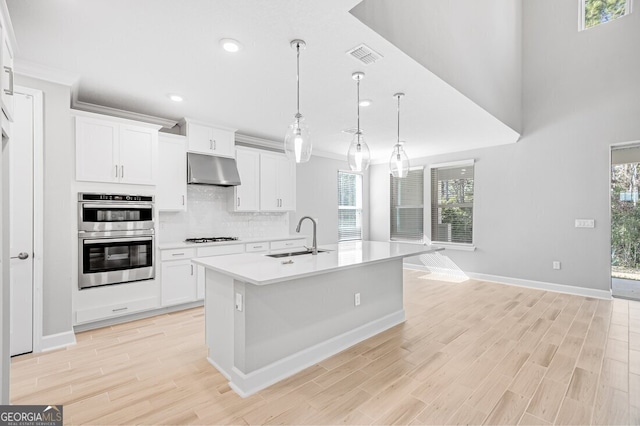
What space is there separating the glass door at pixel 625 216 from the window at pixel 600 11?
2.03 metres

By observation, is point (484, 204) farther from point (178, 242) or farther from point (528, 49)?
point (178, 242)

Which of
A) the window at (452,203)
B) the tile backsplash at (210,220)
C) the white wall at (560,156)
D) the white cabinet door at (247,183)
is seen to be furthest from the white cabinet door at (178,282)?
the white wall at (560,156)

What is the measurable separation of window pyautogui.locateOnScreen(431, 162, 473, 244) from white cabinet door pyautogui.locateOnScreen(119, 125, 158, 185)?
204 inches

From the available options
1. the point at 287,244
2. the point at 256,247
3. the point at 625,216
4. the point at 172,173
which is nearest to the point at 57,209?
the point at 172,173

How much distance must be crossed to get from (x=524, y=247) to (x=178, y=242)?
5.60 meters

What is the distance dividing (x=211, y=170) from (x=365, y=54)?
2.76 metres

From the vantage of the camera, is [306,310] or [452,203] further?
[452,203]

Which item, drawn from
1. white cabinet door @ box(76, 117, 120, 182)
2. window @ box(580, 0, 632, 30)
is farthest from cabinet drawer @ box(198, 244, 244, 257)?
window @ box(580, 0, 632, 30)

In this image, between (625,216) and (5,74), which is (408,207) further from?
(5,74)

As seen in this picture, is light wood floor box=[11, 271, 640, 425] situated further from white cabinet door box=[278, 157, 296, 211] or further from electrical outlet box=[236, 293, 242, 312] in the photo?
white cabinet door box=[278, 157, 296, 211]

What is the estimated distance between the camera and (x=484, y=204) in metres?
5.71

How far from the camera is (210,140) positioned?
14.5ft

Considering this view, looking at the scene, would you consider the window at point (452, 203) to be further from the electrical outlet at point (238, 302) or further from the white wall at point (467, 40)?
the electrical outlet at point (238, 302)

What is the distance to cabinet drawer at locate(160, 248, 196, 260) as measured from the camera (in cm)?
380
